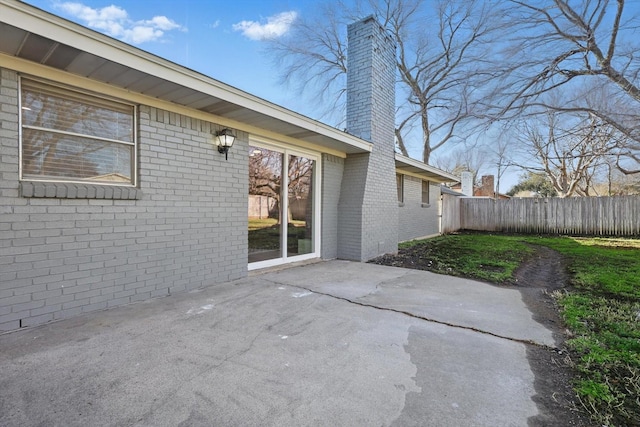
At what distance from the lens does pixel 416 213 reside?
11.4 meters

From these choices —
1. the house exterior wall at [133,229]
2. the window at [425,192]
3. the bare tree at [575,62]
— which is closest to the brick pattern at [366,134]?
the bare tree at [575,62]

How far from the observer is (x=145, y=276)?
369cm

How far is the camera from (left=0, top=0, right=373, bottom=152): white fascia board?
2.33 meters

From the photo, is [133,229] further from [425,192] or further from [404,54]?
[404,54]

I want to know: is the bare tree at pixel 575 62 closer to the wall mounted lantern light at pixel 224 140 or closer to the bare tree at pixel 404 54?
the wall mounted lantern light at pixel 224 140

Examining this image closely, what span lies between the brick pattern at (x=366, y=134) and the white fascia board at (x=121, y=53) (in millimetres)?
2576

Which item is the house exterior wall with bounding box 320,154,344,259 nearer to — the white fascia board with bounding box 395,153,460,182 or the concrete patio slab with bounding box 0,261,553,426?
the white fascia board with bounding box 395,153,460,182

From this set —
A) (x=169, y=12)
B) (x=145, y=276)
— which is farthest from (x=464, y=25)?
(x=145, y=276)

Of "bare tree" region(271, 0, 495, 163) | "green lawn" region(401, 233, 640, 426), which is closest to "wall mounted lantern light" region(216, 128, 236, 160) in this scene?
"green lawn" region(401, 233, 640, 426)

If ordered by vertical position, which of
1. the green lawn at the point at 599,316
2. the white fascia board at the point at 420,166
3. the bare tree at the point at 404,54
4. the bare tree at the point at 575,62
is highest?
the bare tree at the point at 404,54

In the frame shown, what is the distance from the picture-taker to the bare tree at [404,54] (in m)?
16.0

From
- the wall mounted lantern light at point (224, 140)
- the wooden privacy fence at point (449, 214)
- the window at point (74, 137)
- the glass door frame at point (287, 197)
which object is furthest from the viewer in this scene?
the wooden privacy fence at point (449, 214)

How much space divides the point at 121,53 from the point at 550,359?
4609 mm

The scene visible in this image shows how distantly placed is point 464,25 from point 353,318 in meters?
15.4
